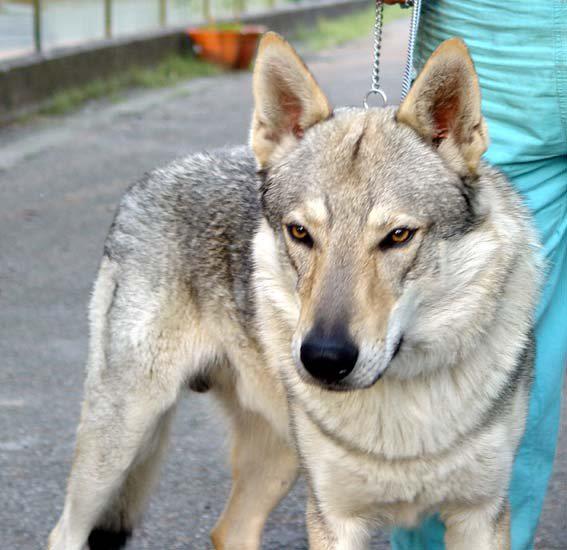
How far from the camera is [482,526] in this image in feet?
11.3

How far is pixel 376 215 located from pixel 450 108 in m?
0.40

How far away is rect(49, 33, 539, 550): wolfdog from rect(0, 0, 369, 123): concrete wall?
22.8 ft

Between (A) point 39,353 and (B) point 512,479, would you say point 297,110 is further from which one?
(A) point 39,353

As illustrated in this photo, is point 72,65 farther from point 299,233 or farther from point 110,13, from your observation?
point 299,233

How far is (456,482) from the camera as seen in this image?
3.33m

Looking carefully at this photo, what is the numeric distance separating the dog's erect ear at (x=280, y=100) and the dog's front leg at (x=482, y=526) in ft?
3.83

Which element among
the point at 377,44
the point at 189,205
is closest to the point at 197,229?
the point at 189,205

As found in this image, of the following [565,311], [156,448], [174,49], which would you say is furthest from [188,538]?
[174,49]

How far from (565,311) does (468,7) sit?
1005 millimetres

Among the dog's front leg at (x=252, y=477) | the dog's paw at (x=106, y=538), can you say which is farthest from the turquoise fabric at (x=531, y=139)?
the dog's paw at (x=106, y=538)

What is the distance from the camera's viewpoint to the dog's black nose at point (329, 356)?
2826mm

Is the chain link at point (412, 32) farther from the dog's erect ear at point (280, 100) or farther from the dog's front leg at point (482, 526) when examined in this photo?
the dog's front leg at point (482, 526)

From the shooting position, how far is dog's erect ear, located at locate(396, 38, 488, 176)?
3.04 meters

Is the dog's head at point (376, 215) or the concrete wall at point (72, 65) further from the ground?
the dog's head at point (376, 215)
